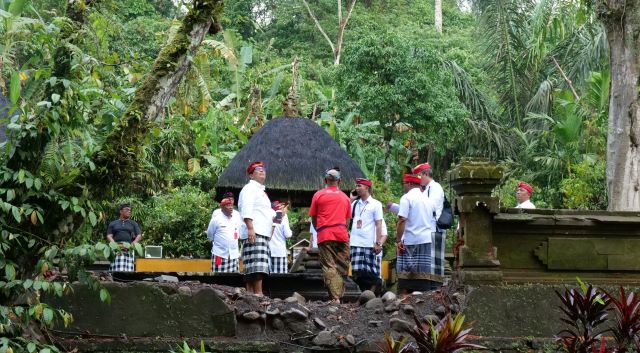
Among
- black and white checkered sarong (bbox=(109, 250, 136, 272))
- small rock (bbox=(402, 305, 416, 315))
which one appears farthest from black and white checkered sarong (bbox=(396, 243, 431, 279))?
black and white checkered sarong (bbox=(109, 250, 136, 272))

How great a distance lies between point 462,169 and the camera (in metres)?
9.91

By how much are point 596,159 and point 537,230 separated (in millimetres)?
13285

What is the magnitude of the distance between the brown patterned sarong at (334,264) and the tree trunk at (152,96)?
11.4 feet

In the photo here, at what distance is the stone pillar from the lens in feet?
32.4

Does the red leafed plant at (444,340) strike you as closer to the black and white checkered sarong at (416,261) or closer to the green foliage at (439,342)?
the green foliage at (439,342)

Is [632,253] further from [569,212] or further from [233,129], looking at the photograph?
[233,129]

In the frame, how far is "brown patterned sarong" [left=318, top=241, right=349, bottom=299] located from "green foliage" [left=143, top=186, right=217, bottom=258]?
352 inches

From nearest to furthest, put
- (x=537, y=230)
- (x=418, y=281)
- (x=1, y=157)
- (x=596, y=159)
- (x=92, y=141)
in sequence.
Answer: (x=1, y=157)
(x=92, y=141)
(x=537, y=230)
(x=418, y=281)
(x=596, y=159)

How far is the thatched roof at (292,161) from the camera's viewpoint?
63.2 ft

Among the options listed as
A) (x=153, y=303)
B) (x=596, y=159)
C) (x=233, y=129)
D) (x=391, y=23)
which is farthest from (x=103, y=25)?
(x=391, y=23)

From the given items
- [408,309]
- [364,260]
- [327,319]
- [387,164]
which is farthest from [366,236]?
[387,164]

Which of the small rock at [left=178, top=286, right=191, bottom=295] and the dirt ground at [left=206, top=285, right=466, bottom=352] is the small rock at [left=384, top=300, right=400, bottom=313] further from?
the small rock at [left=178, top=286, right=191, bottom=295]

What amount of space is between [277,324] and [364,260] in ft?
10.8

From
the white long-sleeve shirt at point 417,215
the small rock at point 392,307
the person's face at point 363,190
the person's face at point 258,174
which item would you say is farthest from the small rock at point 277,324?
the person's face at point 363,190
